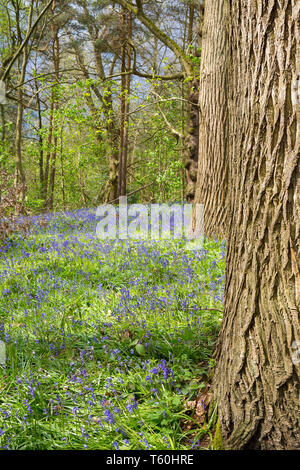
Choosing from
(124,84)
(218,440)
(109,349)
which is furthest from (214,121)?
(124,84)

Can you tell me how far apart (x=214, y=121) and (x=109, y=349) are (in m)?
4.46

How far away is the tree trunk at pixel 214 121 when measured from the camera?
564cm

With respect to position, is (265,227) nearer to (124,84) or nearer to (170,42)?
(170,42)

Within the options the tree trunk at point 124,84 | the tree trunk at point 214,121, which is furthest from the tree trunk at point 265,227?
the tree trunk at point 124,84

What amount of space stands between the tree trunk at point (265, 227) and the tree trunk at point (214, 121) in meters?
3.87

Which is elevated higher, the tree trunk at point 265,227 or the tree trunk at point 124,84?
the tree trunk at point 124,84

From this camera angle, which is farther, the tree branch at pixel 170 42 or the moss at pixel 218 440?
the tree branch at pixel 170 42

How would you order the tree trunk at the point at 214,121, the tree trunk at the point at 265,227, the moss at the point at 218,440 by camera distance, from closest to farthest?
the tree trunk at the point at 265,227 < the moss at the point at 218,440 < the tree trunk at the point at 214,121

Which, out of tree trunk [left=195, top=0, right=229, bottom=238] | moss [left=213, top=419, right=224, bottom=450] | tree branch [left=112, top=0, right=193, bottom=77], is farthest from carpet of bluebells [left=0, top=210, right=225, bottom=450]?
tree branch [left=112, top=0, right=193, bottom=77]

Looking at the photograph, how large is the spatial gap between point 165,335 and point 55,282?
2.06 m

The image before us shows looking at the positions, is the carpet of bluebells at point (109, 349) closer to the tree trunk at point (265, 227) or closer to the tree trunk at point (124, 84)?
the tree trunk at point (265, 227)

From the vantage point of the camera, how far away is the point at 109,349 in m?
2.73

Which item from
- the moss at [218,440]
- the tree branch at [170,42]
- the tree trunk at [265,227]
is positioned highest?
the tree branch at [170,42]

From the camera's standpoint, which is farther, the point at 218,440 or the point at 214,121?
the point at 214,121
